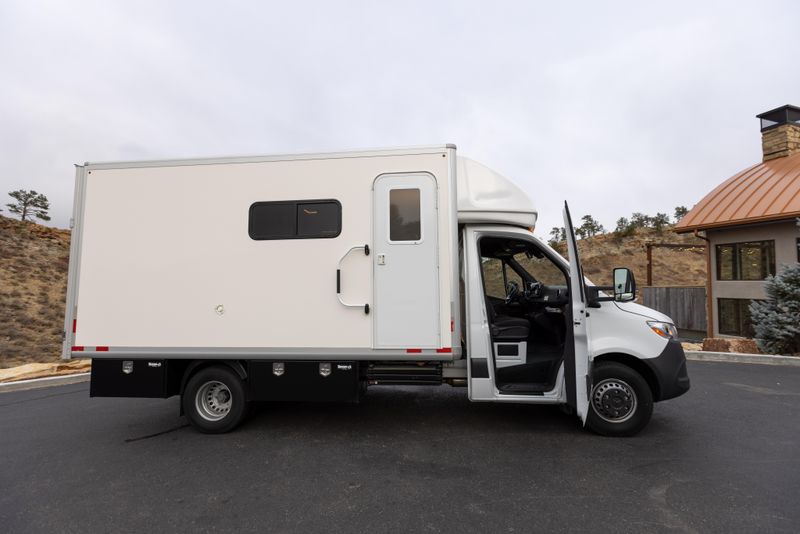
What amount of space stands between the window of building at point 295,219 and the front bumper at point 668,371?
3.37 m

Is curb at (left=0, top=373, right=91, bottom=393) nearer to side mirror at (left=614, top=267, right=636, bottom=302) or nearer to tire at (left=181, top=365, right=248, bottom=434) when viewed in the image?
tire at (left=181, top=365, right=248, bottom=434)

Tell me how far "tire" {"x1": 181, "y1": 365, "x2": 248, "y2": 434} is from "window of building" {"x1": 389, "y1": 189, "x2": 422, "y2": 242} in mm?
2277

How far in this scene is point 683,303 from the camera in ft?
47.6

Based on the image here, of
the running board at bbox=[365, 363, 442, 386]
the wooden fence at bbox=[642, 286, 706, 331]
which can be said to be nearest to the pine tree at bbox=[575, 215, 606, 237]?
the wooden fence at bbox=[642, 286, 706, 331]

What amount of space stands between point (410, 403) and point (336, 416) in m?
1.04

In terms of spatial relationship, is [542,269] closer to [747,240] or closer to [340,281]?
[340,281]

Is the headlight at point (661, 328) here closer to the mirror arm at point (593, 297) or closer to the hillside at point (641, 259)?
the mirror arm at point (593, 297)

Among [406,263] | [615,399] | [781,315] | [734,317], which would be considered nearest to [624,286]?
[615,399]

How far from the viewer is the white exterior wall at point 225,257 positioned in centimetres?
402

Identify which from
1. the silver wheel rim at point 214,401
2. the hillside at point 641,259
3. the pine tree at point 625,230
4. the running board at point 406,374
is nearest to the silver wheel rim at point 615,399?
the running board at point 406,374

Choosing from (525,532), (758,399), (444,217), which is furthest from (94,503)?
(758,399)

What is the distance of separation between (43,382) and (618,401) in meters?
8.86

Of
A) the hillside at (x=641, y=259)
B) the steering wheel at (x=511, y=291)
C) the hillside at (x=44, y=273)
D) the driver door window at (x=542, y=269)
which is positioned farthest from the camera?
the hillside at (x=641, y=259)

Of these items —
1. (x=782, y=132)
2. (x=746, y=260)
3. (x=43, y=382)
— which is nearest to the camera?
(x=43, y=382)
